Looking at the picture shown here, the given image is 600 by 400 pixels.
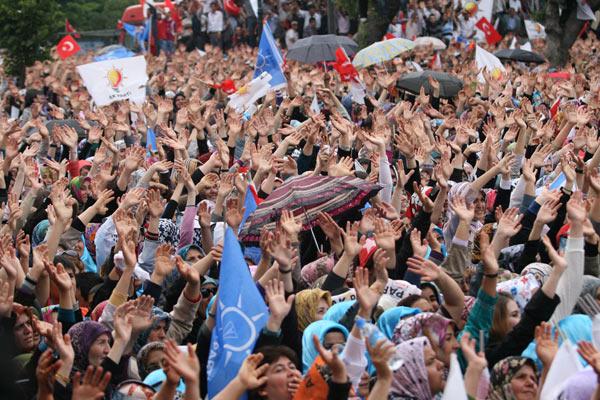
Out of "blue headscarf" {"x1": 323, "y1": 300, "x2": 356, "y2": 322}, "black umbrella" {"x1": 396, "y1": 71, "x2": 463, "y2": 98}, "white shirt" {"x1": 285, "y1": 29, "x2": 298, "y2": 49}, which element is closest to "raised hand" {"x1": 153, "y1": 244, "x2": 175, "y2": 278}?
"blue headscarf" {"x1": 323, "y1": 300, "x2": 356, "y2": 322}

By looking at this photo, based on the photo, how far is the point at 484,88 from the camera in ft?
46.2

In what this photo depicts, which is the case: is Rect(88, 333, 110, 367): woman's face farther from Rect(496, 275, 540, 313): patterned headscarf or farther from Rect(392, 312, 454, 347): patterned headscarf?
Rect(496, 275, 540, 313): patterned headscarf

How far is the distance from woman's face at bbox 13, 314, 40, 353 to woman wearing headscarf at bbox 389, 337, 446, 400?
209 centimetres

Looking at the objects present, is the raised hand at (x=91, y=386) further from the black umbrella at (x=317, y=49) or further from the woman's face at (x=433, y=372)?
the black umbrella at (x=317, y=49)

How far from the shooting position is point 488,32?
65.0 feet

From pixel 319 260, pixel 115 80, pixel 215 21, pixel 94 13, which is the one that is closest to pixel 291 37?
pixel 215 21

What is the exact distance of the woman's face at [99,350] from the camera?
560 centimetres

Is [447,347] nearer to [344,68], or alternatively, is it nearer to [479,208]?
[479,208]

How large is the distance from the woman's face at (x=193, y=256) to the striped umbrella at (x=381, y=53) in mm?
8353

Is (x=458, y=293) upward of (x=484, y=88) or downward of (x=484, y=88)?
upward

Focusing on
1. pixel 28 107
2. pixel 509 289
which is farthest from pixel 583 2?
pixel 509 289

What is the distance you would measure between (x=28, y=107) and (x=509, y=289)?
1189 centimetres

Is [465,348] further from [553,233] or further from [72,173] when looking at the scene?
[72,173]

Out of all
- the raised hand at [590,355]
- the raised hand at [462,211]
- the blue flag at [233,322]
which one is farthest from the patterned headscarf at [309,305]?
the raised hand at [590,355]
